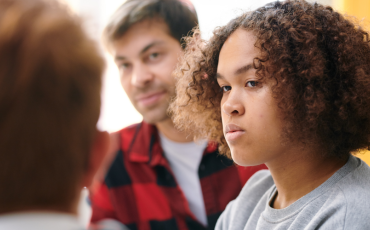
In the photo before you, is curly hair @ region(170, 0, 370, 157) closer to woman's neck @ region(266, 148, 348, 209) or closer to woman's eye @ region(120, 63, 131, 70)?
woman's neck @ region(266, 148, 348, 209)

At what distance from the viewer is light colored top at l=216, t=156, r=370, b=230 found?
58 centimetres

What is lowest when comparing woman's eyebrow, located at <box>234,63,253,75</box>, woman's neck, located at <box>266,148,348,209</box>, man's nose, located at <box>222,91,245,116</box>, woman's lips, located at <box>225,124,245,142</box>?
woman's neck, located at <box>266,148,348,209</box>

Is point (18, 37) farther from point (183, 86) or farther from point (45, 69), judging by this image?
point (183, 86)

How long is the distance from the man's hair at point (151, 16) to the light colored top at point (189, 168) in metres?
0.43

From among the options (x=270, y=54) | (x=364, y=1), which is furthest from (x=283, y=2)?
(x=364, y=1)

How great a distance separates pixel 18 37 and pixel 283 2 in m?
0.59

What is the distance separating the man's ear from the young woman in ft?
1.03

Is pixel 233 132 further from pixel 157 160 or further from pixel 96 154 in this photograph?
pixel 157 160

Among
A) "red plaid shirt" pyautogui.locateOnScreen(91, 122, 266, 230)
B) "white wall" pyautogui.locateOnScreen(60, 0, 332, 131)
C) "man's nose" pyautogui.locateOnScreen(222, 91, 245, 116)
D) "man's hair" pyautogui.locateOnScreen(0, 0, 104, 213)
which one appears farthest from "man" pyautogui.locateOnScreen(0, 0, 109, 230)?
"white wall" pyautogui.locateOnScreen(60, 0, 332, 131)

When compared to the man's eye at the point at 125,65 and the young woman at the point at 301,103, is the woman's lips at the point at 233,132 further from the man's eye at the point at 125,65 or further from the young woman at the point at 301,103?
the man's eye at the point at 125,65

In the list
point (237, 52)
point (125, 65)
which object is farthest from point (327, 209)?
point (125, 65)

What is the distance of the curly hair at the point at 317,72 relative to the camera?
2.19 ft

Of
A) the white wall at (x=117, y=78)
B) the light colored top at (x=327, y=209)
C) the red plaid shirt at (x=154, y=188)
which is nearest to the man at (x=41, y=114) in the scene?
the light colored top at (x=327, y=209)

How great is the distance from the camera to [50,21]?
439mm
